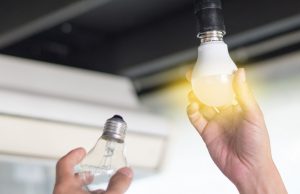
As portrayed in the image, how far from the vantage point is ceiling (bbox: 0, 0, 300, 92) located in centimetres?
170

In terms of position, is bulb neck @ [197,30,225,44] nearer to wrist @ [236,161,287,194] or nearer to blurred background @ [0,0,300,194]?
wrist @ [236,161,287,194]

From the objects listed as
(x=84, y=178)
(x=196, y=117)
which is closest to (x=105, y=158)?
(x=84, y=178)

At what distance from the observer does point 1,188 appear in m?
1.98

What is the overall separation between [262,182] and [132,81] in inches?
47.5

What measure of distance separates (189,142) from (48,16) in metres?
0.72

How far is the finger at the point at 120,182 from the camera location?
2.78 feet

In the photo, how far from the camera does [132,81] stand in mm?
2172

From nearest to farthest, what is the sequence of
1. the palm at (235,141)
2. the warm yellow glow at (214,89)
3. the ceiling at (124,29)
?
1. the warm yellow glow at (214,89)
2. the palm at (235,141)
3. the ceiling at (124,29)

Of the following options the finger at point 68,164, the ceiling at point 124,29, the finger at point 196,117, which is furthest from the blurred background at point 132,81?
the finger at point 68,164

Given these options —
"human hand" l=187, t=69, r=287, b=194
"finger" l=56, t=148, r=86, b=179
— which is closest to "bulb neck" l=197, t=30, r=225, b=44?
"human hand" l=187, t=69, r=287, b=194

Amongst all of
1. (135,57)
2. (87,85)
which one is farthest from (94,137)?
(135,57)

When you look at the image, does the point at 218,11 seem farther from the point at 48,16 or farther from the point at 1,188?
the point at 1,188

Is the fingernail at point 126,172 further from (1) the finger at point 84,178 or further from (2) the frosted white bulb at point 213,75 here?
(2) the frosted white bulb at point 213,75

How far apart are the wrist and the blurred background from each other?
2.41 feet
